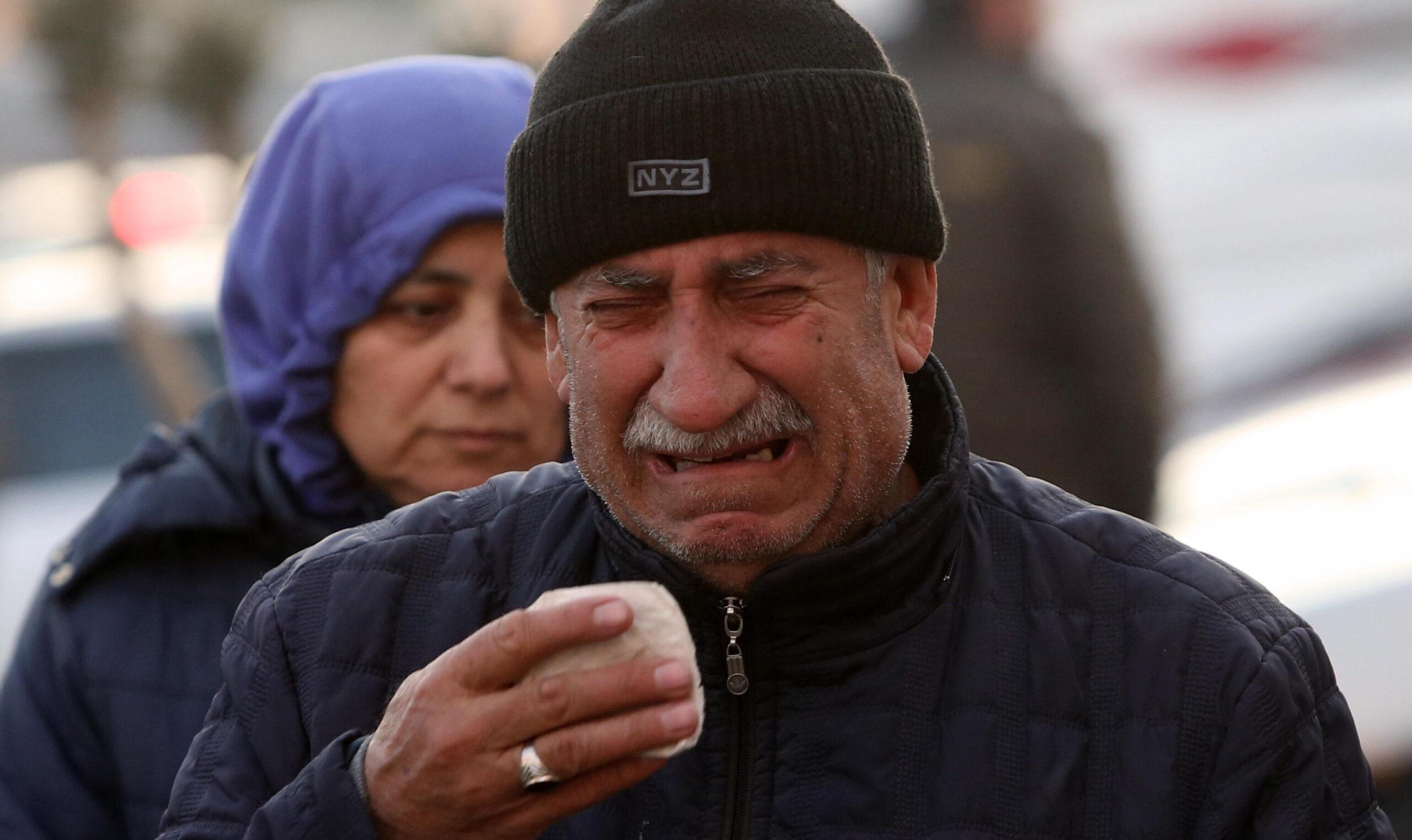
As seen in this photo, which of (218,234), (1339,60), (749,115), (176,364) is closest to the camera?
(749,115)

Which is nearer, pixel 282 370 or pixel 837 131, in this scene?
pixel 837 131

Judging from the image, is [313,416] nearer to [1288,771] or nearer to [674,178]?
[674,178]

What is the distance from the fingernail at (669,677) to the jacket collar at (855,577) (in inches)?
12.1

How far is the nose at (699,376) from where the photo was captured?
210 centimetres

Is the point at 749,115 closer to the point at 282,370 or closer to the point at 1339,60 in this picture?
the point at 282,370

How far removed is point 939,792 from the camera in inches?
80.4

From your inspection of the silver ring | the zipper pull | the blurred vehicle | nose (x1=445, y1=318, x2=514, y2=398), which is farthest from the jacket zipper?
the blurred vehicle

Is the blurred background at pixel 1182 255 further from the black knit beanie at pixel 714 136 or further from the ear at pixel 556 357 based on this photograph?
the black knit beanie at pixel 714 136

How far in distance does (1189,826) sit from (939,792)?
272 mm

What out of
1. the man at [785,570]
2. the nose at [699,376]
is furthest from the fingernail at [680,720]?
the nose at [699,376]

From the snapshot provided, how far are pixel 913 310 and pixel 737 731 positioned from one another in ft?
2.01

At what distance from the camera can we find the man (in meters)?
2.03

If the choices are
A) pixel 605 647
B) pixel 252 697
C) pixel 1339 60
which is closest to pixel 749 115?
pixel 605 647

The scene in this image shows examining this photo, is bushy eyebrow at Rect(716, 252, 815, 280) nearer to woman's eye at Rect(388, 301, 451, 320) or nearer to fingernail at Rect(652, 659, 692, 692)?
fingernail at Rect(652, 659, 692, 692)
